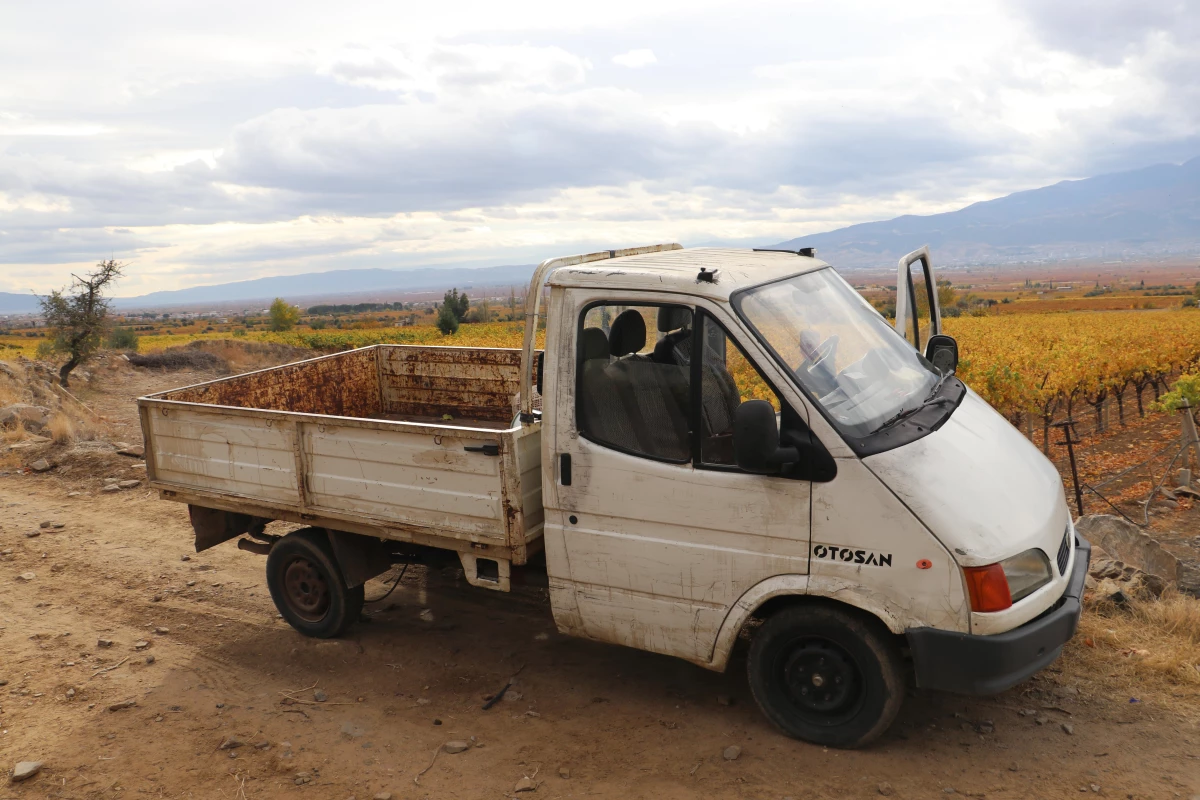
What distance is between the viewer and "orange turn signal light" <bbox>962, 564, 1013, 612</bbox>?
12.3 ft

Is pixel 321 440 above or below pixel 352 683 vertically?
above

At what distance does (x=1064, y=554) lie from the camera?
14.3ft

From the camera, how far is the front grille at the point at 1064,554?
423 cm

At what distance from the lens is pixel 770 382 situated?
410cm

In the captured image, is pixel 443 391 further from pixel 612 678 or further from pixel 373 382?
pixel 612 678

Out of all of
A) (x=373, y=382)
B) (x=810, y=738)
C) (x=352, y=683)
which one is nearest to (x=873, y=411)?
(x=810, y=738)

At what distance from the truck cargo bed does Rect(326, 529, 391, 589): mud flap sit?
246 millimetres

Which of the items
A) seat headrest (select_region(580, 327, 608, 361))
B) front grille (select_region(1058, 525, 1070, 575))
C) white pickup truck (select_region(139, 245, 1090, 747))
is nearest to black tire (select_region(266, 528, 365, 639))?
white pickup truck (select_region(139, 245, 1090, 747))

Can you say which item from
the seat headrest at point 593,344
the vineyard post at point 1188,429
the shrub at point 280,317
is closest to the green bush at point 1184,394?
the vineyard post at point 1188,429

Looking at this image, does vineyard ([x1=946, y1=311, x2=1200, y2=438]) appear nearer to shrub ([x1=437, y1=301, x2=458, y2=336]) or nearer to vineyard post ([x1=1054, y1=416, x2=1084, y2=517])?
vineyard post ([x1=1054, y1=416, x2=1084, y2=517])

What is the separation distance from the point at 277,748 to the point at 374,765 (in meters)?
0.61

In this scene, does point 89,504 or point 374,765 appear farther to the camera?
point 89,504

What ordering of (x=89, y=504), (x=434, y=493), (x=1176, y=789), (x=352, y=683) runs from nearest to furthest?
(x=1176, y=789) < (x=434, y=493) < (x=352, y=683) < (x=89, y=504)

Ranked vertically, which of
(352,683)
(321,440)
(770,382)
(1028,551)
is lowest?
(352,683)
